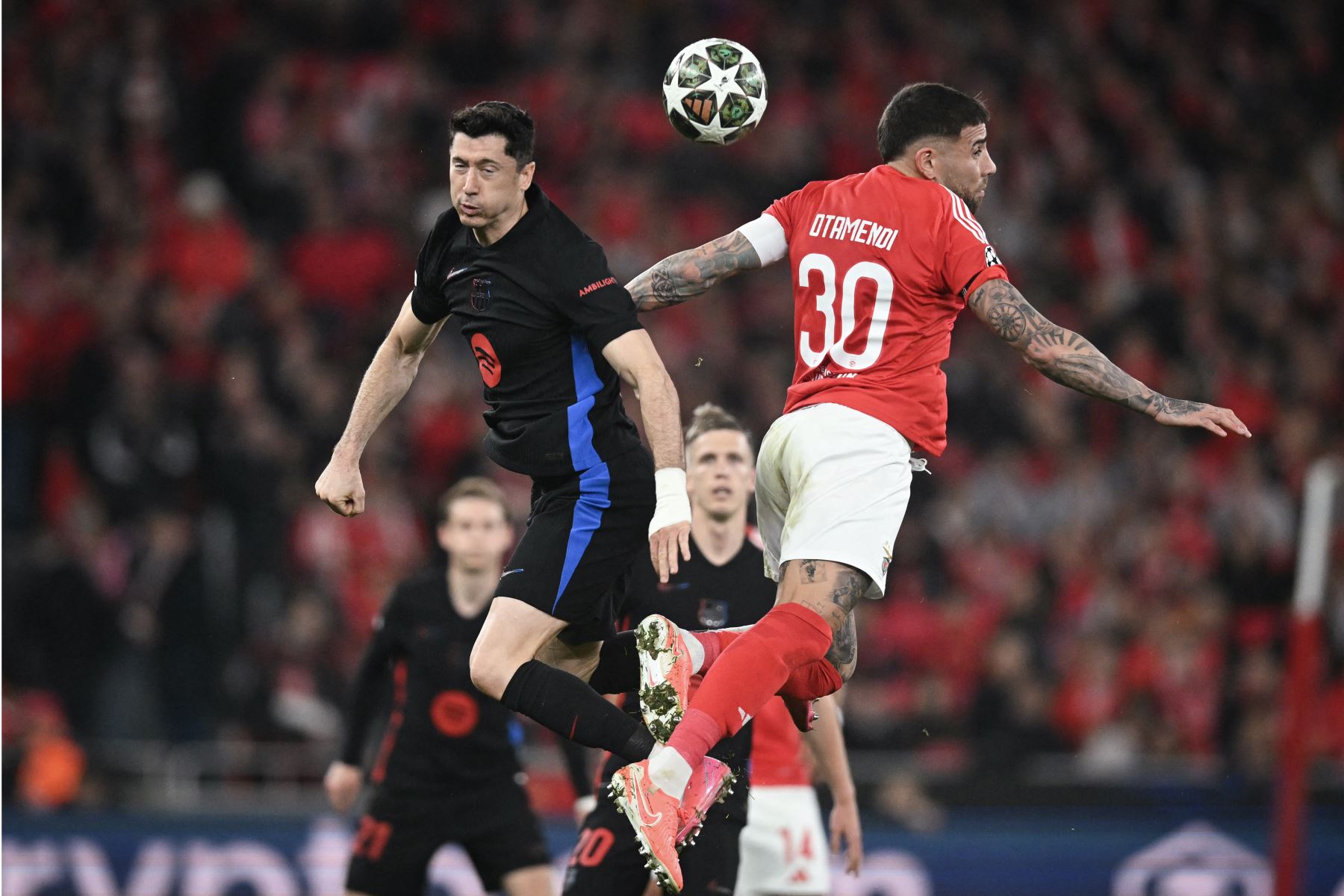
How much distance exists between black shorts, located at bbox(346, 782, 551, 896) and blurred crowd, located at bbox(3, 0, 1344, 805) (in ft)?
10.4

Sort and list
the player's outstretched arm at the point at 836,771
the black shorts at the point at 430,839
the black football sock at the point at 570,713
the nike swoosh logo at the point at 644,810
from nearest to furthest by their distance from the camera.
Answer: the nike swoosh logo at the point at 644,810
the black football sock at the point at 570,713
the player's outstretched arm at the point at 836,771
the black shorts at the point at 430,839

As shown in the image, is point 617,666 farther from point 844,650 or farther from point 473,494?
point 473,494

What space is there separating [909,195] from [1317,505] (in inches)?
154

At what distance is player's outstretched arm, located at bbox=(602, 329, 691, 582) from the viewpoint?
16.0ft

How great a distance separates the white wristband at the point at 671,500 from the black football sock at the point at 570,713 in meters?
0.56

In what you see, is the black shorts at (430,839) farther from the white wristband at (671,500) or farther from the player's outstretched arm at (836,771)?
the white wristband at (671,500)

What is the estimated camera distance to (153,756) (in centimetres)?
965

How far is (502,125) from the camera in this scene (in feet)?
16.7

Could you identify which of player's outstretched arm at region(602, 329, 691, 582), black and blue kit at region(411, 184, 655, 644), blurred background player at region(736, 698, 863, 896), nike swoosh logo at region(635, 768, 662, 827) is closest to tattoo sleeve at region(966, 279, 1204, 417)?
player's outstretched arm at region(602, 329, 691, 582)

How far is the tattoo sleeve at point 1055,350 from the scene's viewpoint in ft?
16.5

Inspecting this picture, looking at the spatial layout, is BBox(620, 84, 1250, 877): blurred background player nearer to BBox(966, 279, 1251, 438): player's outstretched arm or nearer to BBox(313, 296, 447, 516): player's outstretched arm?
BBox(966, 279, 1251, 438): player's outstretched arm

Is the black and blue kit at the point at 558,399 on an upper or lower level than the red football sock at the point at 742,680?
upper

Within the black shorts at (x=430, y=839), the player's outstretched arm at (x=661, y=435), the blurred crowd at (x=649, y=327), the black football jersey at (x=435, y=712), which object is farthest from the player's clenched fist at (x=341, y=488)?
the blurred crowd at (x=649, y=327)

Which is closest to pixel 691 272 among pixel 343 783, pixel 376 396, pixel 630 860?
pixel 376 396
